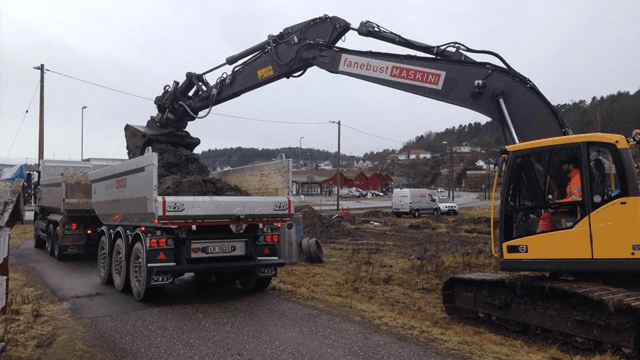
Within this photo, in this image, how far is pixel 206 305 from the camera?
8234 mm

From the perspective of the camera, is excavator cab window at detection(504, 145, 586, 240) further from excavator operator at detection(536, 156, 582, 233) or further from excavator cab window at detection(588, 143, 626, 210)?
excavator cab window at detection(588, 143, 626, 210)

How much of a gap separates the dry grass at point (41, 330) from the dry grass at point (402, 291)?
3.40m

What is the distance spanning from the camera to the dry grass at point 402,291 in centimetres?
612

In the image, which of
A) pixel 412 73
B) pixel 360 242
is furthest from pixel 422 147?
pixel 412 73

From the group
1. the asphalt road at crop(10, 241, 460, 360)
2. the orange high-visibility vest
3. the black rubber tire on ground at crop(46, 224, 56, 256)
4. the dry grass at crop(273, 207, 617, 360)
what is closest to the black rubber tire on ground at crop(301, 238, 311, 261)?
the dry grass at crop(273, 207, 617, 360)

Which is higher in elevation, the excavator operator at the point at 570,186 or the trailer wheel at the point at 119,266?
the excavator operator at the point at 570,186

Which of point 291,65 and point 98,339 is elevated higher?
point 291,65

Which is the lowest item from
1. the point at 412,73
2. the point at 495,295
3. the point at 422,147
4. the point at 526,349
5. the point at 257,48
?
the point at 526,349

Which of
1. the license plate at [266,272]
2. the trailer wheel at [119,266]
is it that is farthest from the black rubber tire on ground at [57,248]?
the license plate at [266,272]

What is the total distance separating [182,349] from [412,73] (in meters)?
Answer: 5.85

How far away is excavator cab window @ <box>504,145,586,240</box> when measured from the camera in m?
6.20

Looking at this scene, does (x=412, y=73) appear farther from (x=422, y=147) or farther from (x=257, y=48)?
(x=422, y=147)

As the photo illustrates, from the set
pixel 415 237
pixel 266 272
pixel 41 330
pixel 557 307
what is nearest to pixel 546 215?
pixel 557 307

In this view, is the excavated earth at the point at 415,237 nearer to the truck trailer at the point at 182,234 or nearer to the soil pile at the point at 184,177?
the soil pile at the point at 184,177
